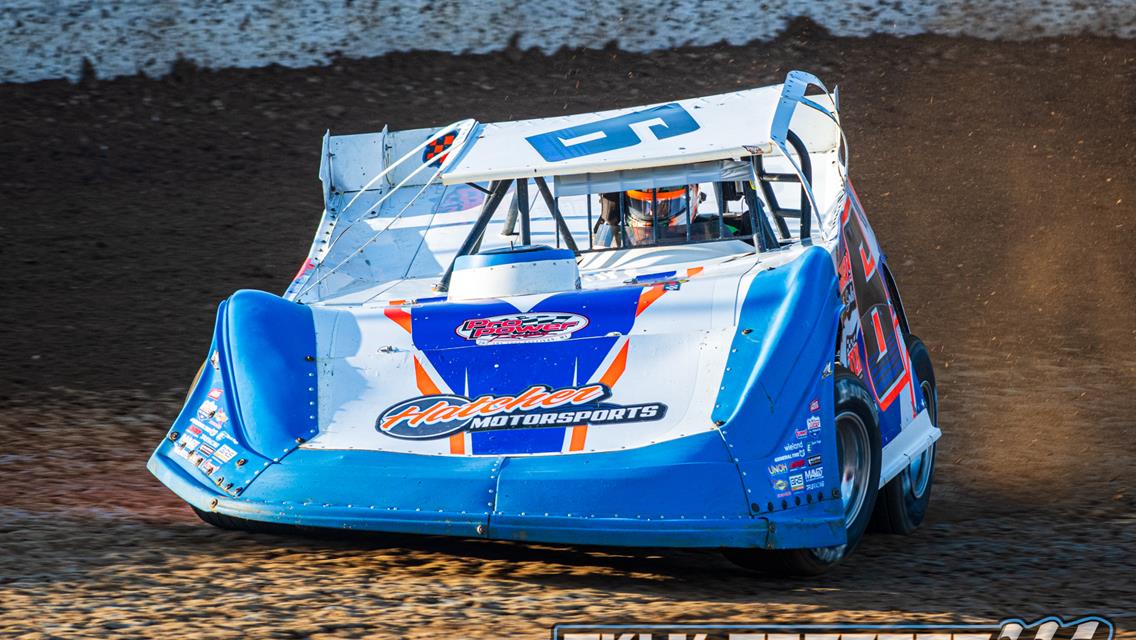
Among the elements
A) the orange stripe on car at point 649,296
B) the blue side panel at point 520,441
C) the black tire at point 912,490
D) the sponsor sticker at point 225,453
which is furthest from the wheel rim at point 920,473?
the sponsor sticker at point 225,453

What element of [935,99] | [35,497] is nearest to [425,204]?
[35,497]

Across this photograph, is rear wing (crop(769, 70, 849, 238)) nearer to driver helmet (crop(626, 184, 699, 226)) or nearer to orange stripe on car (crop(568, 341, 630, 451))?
driver helmet (crop(626, 184, 699, 226))

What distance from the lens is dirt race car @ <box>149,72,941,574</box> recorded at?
4977 millimetres

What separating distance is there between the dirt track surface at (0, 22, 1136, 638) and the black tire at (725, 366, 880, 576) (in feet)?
0.26

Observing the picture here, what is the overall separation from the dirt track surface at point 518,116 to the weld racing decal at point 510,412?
1.58ft

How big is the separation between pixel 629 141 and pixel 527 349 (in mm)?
1377

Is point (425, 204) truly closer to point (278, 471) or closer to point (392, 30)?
point (278, 471)

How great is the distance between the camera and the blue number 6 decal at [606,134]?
6465 millimetres

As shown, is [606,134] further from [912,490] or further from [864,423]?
[912,490]

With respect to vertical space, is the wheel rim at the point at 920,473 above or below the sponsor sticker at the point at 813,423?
below

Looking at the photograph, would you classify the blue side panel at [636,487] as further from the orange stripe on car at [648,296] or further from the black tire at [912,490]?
the black tire at [912,490]

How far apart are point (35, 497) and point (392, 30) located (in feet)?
36.1

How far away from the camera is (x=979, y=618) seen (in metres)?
4.64

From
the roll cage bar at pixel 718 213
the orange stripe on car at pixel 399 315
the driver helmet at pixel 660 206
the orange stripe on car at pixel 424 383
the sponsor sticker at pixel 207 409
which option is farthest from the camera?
the driver helmet at pixel 660 206
